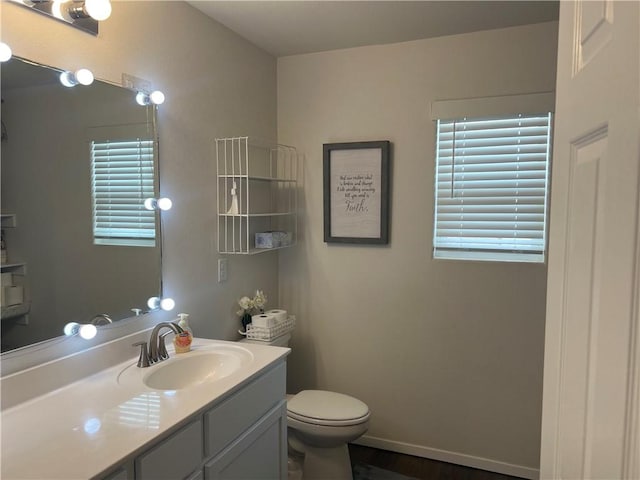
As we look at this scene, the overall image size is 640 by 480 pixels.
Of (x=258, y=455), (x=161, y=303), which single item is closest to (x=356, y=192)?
(x=161, y=303)

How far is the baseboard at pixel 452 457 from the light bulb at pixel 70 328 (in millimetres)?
1906

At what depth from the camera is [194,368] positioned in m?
1.93

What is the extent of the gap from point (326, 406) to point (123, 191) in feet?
4.62

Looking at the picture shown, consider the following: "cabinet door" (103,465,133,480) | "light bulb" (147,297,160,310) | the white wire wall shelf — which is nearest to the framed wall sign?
the white wire wall shelf

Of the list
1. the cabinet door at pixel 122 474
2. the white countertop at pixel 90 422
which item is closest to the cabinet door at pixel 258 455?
the white countertop at pixel 90 422

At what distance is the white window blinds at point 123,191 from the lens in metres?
1.74

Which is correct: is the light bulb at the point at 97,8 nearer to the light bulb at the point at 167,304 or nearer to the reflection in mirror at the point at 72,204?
the reflection in mirror at the point at 72,204

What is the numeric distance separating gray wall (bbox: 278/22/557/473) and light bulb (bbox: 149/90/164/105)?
3.56 ft

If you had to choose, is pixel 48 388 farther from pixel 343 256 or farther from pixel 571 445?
pixel 343 256

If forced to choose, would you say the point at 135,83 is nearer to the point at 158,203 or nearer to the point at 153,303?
the point at 158,203

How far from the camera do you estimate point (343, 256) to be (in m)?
2.86

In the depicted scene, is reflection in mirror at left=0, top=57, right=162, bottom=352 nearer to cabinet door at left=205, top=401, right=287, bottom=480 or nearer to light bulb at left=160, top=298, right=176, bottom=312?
light bulb at left=160, top=298, right=176, bottom=312

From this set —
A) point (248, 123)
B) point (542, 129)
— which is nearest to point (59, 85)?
point (248, 123)

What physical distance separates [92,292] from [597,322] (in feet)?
5.35
